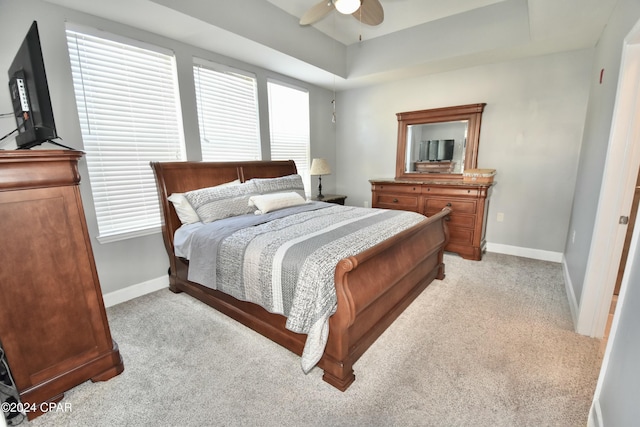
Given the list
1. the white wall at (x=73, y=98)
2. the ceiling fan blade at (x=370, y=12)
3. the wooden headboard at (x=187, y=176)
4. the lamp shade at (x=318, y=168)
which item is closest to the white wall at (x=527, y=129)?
the lamp shade at (x=318, y=168)

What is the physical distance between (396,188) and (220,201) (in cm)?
245

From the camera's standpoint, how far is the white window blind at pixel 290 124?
397 cm

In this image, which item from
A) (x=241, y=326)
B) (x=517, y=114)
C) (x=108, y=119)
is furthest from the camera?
(x=517, y=114)

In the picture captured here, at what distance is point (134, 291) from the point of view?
2.75 metres

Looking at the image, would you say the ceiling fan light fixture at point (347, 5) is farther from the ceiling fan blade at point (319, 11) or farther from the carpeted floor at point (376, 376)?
the carpeted floor at point (376, 376)

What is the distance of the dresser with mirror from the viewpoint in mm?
3533

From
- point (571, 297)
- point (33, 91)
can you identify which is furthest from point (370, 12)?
point (571, 297)

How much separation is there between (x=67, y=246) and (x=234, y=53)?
2.61 metres

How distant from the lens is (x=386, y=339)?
6.74ft

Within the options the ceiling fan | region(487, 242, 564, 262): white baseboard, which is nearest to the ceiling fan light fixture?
the ceiling fan

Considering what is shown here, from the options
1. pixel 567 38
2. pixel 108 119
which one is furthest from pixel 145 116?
pixel 567 38

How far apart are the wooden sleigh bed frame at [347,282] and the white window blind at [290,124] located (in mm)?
729

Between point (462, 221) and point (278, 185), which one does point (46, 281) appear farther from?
point (462, 221)

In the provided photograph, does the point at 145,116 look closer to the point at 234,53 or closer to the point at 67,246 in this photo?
the point at 234,53
